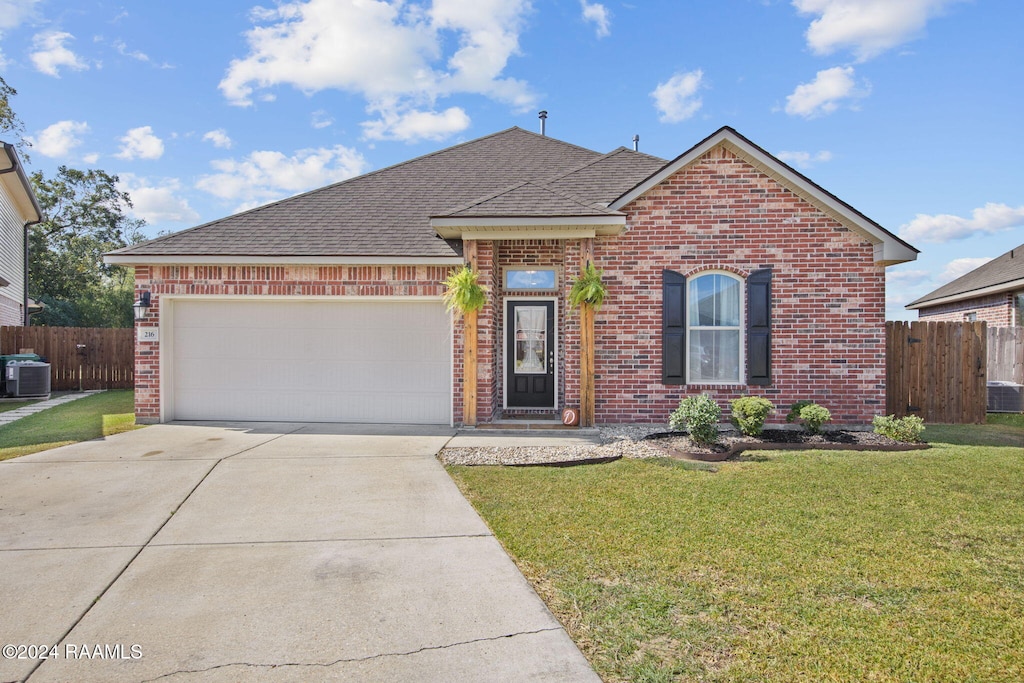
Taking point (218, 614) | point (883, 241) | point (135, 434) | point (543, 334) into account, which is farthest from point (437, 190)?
point (218, 614)

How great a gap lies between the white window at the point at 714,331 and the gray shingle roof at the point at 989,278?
422 inches

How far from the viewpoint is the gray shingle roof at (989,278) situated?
15742mm

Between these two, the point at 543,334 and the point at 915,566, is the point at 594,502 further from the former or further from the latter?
the point at 543,334

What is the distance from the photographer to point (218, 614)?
10.9 feet

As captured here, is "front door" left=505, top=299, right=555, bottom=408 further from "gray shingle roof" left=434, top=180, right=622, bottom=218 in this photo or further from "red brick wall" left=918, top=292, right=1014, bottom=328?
"red brick wall" left=918, top=292, right=1014, bottom=328

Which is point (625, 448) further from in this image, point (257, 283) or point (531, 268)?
point (257, 283)

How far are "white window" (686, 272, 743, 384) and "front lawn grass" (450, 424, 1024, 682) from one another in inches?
116

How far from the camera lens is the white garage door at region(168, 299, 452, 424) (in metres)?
10.2

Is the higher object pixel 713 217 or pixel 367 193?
pixel 367 193

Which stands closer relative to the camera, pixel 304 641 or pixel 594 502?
pixel 304 641

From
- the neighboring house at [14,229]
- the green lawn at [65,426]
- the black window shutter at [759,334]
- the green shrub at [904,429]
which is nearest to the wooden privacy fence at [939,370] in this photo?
the green shrub at [904,429]

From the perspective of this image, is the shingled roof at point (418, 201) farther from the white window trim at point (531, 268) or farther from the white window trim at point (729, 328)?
the white window trim at point (729, 328)

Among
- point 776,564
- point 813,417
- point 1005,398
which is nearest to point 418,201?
point 813,417

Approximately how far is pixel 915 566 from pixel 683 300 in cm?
595
